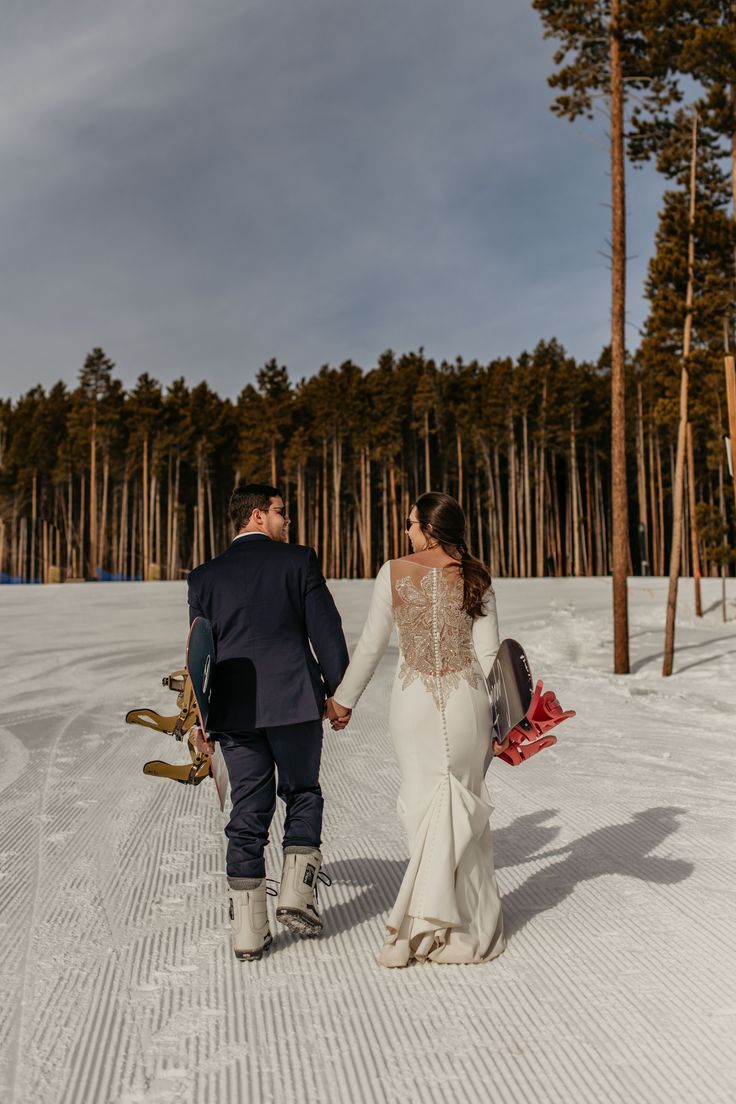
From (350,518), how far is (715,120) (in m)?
45.7

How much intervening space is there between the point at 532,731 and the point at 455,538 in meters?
0.90

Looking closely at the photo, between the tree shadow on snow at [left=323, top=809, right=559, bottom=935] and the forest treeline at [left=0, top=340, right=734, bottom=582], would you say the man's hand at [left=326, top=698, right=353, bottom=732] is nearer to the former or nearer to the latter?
the tree shadow on snow at [left=323, top=809, right=559, bottom=935]

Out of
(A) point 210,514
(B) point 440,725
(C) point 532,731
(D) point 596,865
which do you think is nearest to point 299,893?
(B) point 440,725

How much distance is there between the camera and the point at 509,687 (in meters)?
3.76

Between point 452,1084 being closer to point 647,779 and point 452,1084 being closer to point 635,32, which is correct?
point 647,779

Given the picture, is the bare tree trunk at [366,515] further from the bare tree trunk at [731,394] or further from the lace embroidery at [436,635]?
the lace embroidery at [436,635]

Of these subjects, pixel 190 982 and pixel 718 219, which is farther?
pixel 718 219

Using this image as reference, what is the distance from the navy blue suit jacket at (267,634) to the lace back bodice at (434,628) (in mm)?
332

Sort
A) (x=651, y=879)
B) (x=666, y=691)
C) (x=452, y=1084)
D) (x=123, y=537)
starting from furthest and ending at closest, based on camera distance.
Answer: (x=123, y=537)
(x=666, y=691)
(x=651, y=879)
(x=452, y=1084)

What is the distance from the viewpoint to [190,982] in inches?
135

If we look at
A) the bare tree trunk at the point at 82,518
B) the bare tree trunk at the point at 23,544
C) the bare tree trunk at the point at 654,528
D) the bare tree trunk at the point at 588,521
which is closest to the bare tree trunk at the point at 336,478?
the bare tree trunk at the point at 588,521

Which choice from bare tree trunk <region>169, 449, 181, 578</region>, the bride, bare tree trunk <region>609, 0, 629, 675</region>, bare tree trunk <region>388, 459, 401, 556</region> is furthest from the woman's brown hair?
bare tree trunk <region>169, 449, 181, 578</region>

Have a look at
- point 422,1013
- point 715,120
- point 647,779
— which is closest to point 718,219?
point 715,120

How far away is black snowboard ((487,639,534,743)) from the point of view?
3.74 meters
